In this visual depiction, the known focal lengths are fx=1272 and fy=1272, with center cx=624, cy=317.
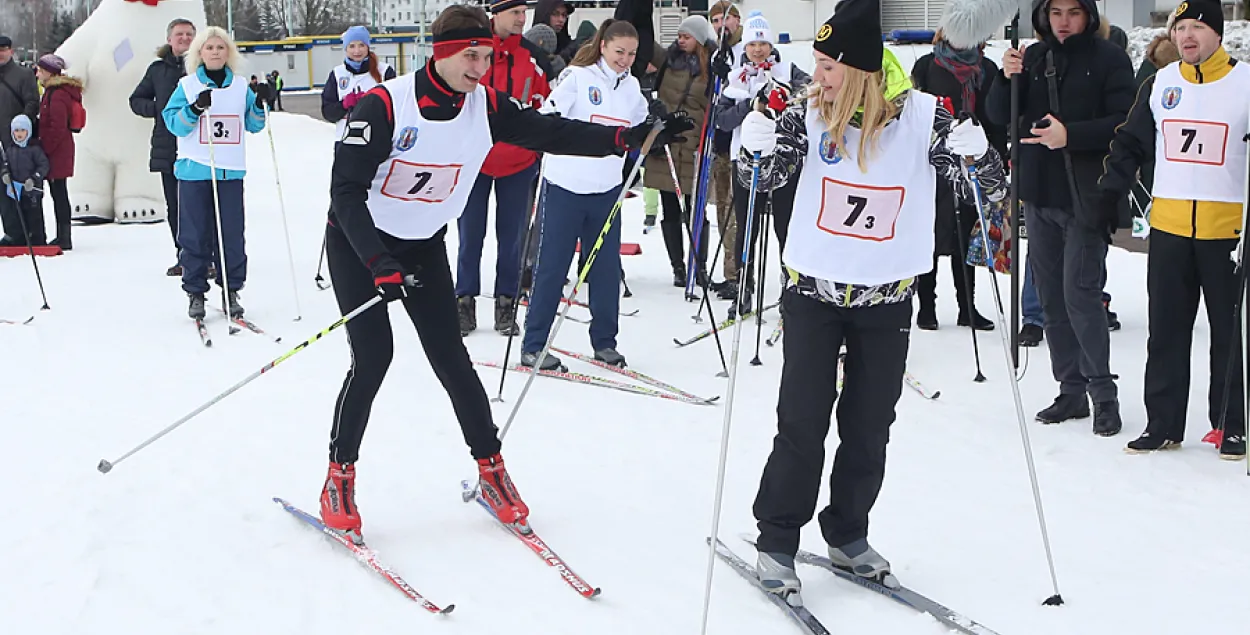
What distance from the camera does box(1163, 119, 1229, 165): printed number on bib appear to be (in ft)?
15.7

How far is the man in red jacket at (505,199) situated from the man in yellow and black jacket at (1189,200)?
351 centimetres

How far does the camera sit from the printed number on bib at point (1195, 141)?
4789 mm

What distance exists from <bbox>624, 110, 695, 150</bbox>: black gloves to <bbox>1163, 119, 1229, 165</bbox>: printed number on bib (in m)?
1.91

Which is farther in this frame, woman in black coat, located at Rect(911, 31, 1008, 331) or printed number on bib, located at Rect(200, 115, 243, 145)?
printed number on bib, located at Rect(200, 115, 243, 145)

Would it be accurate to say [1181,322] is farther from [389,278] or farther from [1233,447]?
[389,278]

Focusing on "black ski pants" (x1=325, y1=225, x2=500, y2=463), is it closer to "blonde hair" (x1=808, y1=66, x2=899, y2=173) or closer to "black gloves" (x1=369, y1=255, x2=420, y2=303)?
"black gloves" (x1=369, y1=255, x2=420, y2=303)

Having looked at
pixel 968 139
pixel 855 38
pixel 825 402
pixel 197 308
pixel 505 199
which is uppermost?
pixel 855 38

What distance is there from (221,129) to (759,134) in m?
5.12

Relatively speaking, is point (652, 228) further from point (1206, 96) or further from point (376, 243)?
point (376, 243)

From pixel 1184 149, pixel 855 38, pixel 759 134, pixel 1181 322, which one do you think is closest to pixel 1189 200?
pixel 1184 149

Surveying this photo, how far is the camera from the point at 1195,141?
191 inches

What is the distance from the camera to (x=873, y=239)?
133 inches

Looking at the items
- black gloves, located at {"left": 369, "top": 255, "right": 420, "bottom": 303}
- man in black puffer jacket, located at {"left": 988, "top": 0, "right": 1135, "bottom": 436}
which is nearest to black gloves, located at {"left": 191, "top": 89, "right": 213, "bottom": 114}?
black gloves, located at {"left": 369, "top": 255, "right": 420, "bottom": 303}

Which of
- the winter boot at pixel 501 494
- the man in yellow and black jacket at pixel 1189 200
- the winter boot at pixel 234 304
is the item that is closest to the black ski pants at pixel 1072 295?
the man in yellow and black jacket at pixel 1189 200
